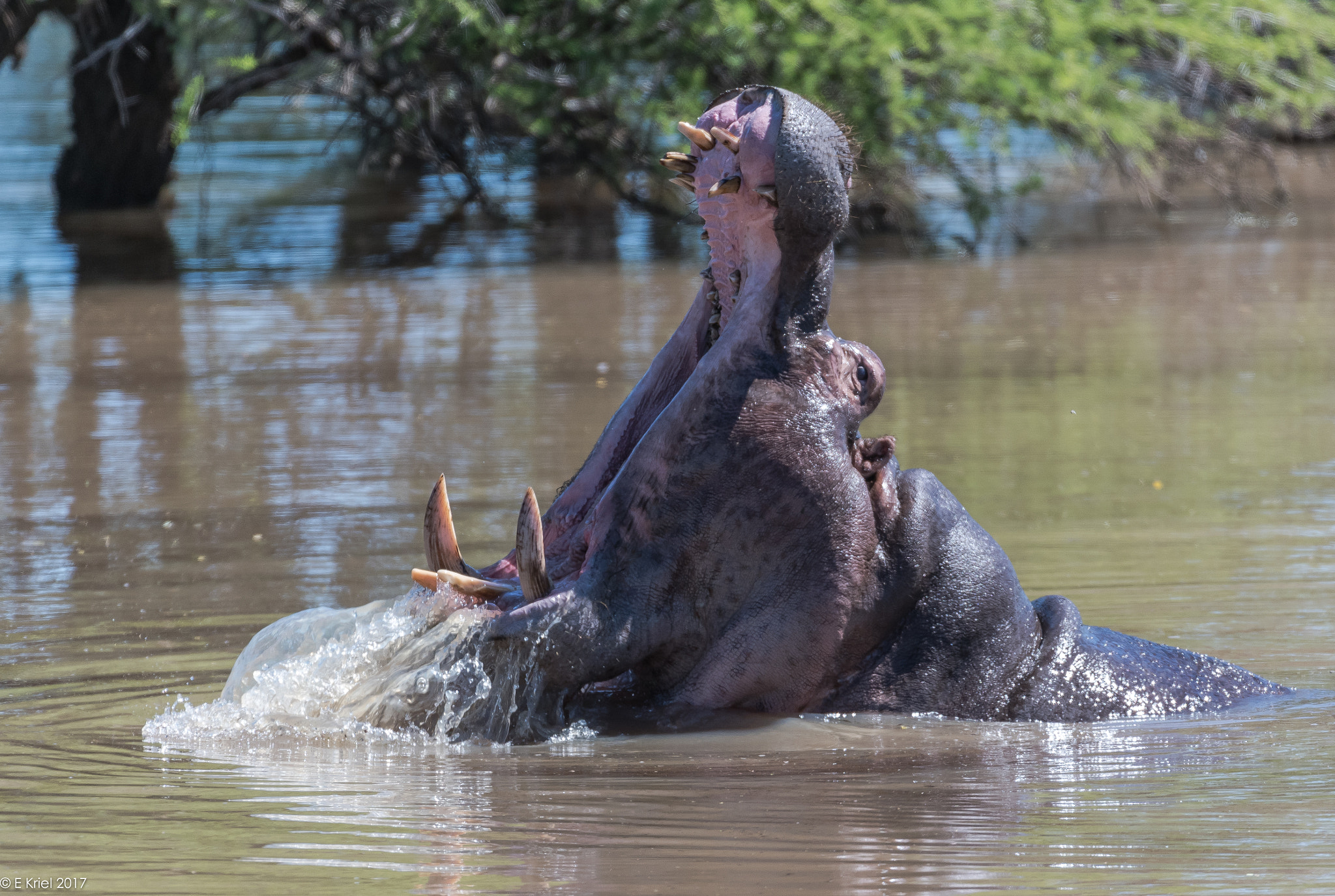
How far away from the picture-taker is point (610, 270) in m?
12.3

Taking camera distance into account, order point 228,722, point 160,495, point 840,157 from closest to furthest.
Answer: point 840,157
point 228,722
point 160,495

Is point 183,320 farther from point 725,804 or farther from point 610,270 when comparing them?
point 725,804

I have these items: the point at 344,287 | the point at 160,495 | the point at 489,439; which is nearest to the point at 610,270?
the point at 344,287

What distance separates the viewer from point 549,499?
614 cm

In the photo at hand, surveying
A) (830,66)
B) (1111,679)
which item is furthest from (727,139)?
(830,66)

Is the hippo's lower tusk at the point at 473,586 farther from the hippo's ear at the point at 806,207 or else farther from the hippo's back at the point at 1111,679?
the hippo's back at the point at 1111,679

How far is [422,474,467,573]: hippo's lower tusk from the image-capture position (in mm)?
3396

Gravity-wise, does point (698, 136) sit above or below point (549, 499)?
above

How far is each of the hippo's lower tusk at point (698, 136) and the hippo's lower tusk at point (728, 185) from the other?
9 cm

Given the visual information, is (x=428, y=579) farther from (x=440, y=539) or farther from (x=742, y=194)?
(x=742, y=194)

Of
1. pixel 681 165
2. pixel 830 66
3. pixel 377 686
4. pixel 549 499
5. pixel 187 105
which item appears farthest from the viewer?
pixel 830 66

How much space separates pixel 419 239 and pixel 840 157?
1067cm

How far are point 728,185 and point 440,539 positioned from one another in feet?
2.81

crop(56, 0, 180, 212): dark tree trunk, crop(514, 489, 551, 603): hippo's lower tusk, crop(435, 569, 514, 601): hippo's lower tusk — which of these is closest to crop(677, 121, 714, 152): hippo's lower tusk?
crop(514, 489, 551, 603): hippo's lower tusk
